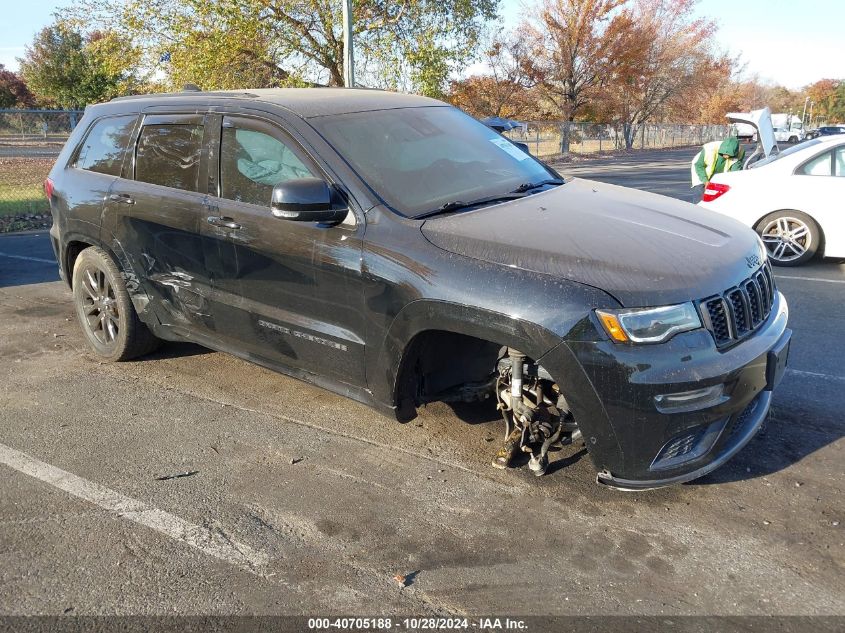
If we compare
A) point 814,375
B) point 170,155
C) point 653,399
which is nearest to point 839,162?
point 814,375

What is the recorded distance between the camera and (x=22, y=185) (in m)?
17.3

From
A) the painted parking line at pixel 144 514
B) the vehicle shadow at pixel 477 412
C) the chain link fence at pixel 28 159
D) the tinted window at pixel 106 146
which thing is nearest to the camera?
the painted parking line at pixel 144 514

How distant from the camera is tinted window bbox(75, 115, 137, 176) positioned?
188 inches

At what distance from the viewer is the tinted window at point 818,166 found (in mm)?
7805

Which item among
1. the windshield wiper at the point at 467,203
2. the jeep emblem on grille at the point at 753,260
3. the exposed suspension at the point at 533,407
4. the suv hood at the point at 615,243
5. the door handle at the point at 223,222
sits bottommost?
the exposed suspension at the point at 533,407

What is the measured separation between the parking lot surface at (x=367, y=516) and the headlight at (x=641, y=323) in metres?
→ 0.90

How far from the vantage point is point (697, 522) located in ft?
10.2

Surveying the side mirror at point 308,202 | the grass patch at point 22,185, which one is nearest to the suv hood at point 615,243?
the side mirror at point 308,202

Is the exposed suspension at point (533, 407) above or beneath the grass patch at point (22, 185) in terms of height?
beneath

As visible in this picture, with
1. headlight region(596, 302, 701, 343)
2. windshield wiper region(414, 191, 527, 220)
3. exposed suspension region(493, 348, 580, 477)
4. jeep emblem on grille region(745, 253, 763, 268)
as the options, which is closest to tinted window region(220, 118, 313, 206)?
windshield wiper region(414, 191, 527, 220)

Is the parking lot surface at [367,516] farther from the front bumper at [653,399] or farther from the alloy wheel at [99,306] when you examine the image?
the alloy wheel at [99,306]

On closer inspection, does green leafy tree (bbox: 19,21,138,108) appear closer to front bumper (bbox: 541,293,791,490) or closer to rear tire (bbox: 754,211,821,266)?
rear tire (bbox: 754,211,821,266)

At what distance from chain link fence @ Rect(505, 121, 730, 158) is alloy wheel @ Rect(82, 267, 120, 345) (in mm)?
25286

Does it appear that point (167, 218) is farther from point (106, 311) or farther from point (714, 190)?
point (714, 190)
